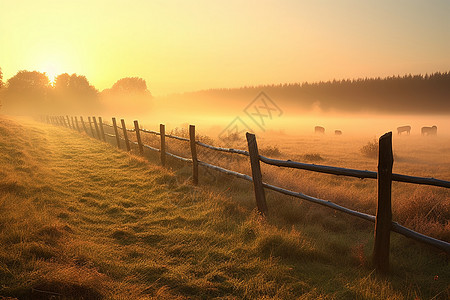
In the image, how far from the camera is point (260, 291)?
2881mm

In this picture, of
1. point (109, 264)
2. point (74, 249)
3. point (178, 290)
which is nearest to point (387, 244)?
point (178, 290)

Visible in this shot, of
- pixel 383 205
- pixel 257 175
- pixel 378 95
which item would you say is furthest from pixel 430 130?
pixel 378 95

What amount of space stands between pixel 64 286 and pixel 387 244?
11.9ft

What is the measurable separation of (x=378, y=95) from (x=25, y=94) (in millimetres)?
101274

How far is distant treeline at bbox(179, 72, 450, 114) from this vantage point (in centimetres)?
8300

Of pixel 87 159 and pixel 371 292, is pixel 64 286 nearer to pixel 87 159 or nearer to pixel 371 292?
pixel 371 292

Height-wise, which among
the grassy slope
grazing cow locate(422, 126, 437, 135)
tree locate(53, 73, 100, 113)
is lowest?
grazing cow locate(422, 126, 437, 135)

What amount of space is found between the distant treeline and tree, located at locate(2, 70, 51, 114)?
80809 millimetres

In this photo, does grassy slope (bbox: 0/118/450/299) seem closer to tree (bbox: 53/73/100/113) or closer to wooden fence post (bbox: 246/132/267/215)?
wooden fence post (bbox: 246/132/267/215)

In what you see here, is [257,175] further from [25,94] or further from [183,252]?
[25,94]

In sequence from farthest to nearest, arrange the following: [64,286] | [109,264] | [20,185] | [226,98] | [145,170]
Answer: [226,98], [145,170], [20,185], [109,264], [64,286]

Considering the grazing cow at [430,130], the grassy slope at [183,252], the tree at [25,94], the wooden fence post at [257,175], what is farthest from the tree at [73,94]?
the wooden fence post at [257,175]

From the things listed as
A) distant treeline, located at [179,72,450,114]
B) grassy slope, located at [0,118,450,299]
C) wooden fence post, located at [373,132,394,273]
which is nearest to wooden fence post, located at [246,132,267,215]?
grassy slope, located at [0,118,450,299]

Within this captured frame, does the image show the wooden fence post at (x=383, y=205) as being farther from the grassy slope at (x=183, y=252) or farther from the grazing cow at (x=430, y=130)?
the grazing cow at (x=430, y=130)
